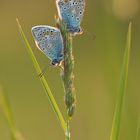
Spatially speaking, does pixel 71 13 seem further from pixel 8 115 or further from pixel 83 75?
pixel 83 75

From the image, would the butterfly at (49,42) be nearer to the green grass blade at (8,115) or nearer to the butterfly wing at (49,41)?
the butterfly wing at (49,41)

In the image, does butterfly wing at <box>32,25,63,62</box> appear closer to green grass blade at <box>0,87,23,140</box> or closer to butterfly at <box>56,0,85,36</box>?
butterfly at <box>56,0,85,36</box>

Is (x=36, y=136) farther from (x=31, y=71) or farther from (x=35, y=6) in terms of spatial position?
(x=35, y=6)

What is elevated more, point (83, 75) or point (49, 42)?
point (49, 42)

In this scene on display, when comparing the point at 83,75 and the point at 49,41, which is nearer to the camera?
the point at 49,41

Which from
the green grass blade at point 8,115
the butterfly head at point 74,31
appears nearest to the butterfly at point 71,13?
the butterfly head at point 74,31

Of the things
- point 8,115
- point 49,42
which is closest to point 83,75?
point 49,42

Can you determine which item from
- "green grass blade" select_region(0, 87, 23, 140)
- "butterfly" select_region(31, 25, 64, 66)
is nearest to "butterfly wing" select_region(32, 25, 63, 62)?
"butterfly" select_region(31, 25, 64, 66)

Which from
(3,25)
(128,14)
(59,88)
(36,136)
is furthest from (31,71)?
(128,14)
